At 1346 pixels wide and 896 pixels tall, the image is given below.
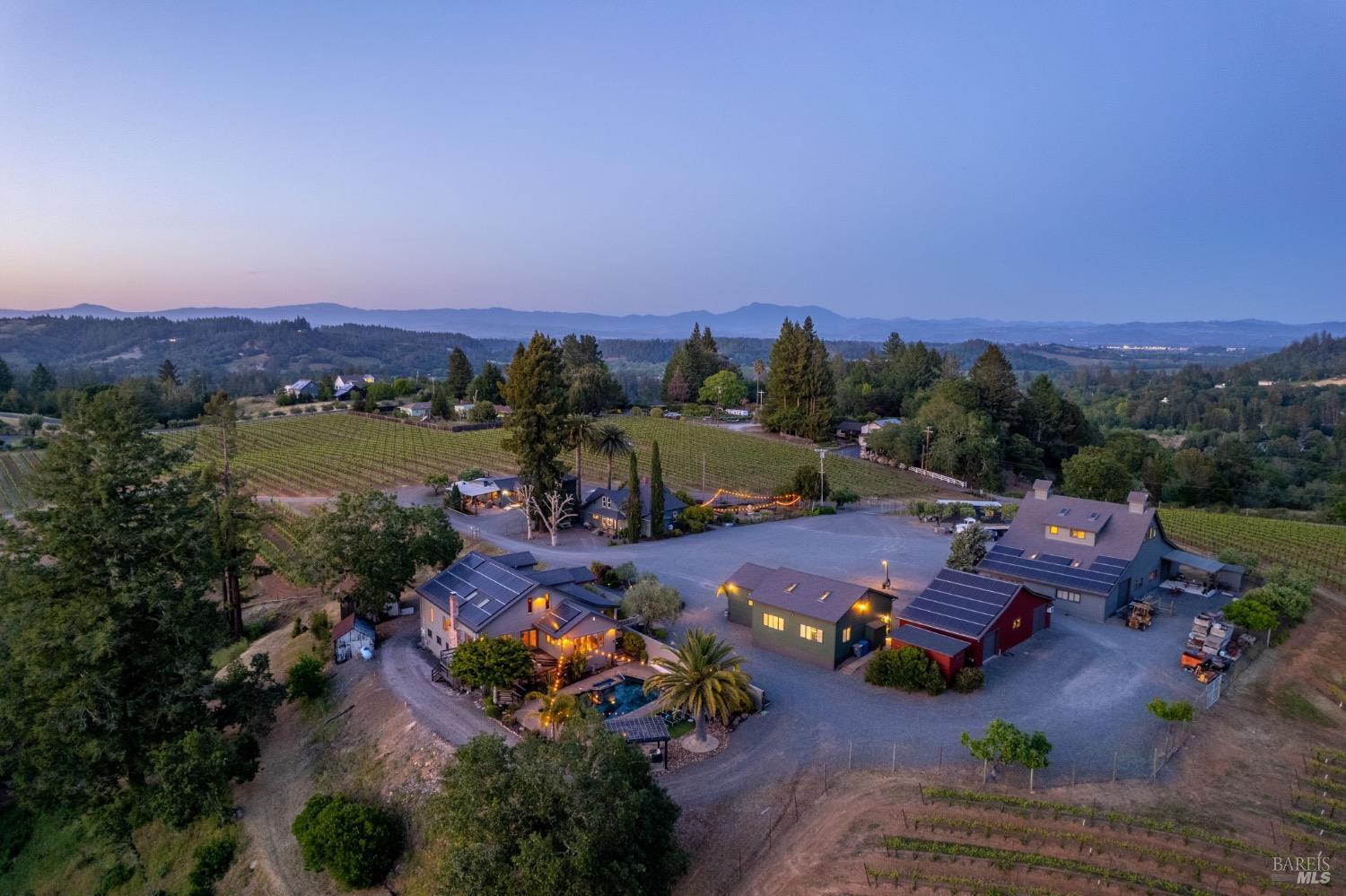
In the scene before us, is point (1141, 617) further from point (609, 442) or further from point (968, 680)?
point (609, 442)

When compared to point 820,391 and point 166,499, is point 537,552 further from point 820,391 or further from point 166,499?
point 820,391

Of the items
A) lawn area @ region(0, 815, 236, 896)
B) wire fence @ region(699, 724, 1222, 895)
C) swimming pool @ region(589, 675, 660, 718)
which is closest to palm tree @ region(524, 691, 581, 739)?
swimming pool @ region(589, 675, 660, 718)

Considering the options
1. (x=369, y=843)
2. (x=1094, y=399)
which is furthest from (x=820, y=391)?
(x=1094, y=399)

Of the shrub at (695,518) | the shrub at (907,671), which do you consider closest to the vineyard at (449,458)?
the shrub at (695,518)

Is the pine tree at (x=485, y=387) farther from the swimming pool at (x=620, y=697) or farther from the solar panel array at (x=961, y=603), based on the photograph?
the solar panel array at (x=961, y=603)

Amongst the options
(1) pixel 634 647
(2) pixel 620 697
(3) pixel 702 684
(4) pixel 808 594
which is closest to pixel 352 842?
(2) pixel 620 697
